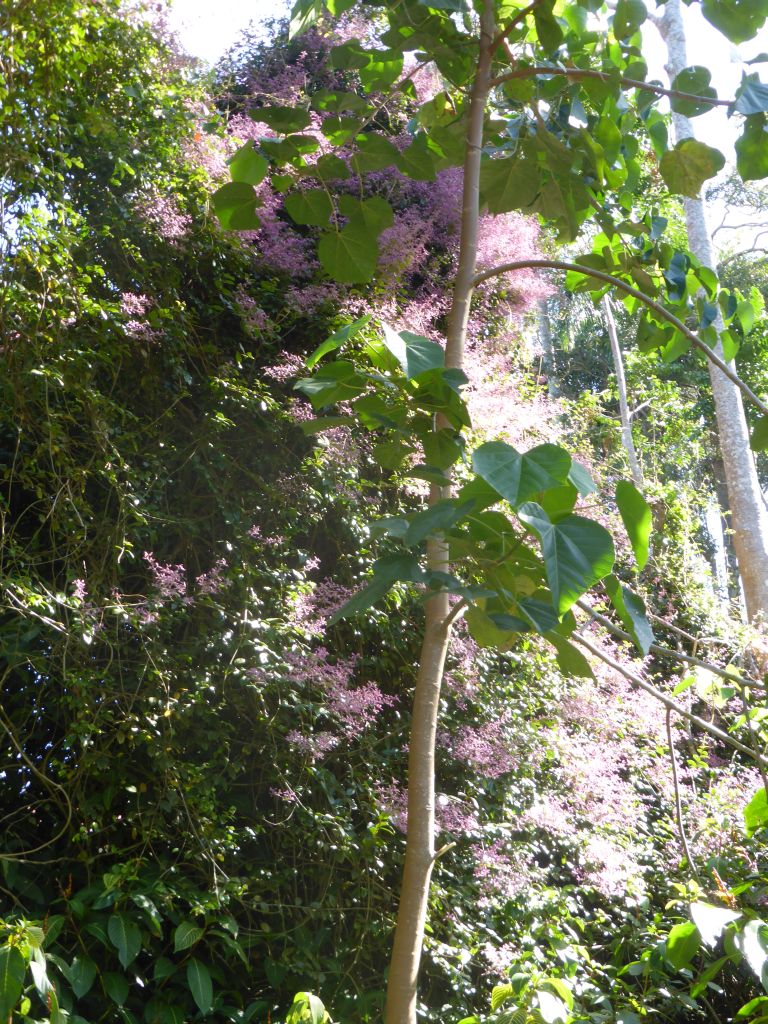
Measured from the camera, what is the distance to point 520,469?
0.72 m

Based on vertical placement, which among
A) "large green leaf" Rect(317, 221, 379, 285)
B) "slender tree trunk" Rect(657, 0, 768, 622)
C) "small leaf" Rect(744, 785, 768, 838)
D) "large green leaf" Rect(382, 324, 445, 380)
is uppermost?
"slender tree trunk" Rect(657, 0, 768, 622)

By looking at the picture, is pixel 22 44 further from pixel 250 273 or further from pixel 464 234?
pixel 464 234

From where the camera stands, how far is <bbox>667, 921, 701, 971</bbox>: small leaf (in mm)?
1390

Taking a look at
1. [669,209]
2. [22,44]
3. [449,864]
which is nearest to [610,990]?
[449,864]

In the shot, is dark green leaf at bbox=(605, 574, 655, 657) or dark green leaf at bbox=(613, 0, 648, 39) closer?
dark green leaf at bbox=(605, 574, 655, 657)

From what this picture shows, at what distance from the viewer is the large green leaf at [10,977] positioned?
60.8 inches

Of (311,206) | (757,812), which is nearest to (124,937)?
(757,812)

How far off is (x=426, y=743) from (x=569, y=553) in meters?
0.38

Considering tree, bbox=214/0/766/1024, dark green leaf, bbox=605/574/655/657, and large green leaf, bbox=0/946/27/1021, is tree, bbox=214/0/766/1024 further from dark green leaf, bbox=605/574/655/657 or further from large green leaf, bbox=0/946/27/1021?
large green leaf, bbox=0/946/27/1021

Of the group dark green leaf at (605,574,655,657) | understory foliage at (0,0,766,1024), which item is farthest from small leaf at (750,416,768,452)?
understory foliage at (0,0,766,1024)

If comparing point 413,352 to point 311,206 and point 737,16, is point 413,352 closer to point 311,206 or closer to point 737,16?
point 311,206

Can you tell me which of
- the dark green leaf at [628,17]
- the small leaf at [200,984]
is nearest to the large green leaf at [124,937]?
the small leaf at [200,984]

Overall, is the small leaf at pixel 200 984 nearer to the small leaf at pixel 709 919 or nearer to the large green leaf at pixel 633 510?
the small leaf at pixel 709 919

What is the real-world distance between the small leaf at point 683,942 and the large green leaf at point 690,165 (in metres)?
1.17
